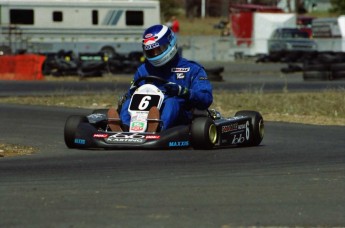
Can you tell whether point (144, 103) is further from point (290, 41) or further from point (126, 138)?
point (290, 41)

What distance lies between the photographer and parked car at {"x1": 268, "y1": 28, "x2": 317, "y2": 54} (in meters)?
44.4

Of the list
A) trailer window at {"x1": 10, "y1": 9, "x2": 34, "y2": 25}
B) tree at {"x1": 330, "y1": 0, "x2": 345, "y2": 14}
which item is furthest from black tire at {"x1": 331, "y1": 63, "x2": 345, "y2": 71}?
tree at {"x1": 330, "y1": 0, "x2": 345, "y2": 14}

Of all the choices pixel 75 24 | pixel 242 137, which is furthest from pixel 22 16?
pixel 242 137

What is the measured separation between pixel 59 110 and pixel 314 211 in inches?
454

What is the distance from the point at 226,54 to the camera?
47.1 metres

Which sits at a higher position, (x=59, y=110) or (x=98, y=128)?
(x=98, y=128)

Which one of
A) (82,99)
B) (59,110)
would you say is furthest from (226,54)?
(59,110)

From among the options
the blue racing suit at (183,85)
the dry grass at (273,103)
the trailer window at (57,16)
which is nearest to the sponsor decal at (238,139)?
the blue racing suit at (183,85)

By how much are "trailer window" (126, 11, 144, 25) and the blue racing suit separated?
29.1 m

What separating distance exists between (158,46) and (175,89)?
67 cm

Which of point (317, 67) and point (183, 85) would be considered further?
point (317, 67)

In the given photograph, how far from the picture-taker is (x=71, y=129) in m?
11.2

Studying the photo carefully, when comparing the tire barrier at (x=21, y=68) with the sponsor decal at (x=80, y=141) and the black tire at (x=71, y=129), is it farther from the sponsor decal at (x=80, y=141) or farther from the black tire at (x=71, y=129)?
→ the sponsor decal at (x=80, y=141)

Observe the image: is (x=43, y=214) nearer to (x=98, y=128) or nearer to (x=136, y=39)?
(x=98, y=128)
